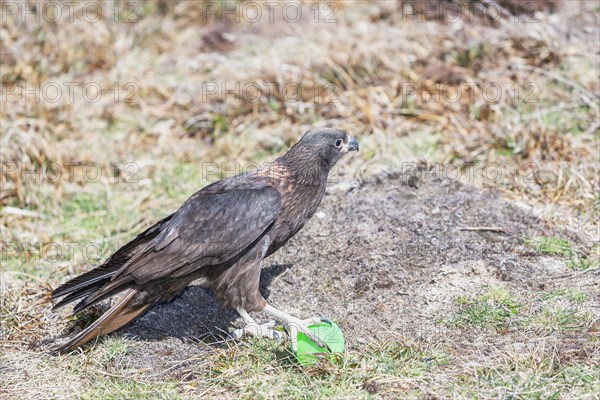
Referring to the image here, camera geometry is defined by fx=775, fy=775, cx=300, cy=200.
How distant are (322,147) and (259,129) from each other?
2625 millimetres

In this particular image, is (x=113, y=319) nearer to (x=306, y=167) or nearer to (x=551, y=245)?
(x=306, y=167)

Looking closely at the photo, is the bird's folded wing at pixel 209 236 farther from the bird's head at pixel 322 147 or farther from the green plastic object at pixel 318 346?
the green plastic object at pixel 318 346

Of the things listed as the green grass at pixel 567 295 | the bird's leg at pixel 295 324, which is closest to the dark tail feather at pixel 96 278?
the bird's leg at pixel 295 324

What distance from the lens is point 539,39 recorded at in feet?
24.8

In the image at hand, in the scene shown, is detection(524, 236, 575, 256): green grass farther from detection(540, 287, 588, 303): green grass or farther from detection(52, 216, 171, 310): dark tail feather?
detection(52, 216, 171, 310): dark tail feather

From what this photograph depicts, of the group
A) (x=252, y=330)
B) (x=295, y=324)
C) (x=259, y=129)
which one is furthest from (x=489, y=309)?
(x=259, y=129)

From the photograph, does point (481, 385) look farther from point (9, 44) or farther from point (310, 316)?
point (9, 44)

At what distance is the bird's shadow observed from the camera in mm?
4805

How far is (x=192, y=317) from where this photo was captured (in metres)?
5.03

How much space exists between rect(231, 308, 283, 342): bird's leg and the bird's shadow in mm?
99

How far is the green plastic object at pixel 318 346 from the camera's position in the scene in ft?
13.7

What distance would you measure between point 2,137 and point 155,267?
3.46 metres

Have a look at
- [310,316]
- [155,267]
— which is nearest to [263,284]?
[310,316]

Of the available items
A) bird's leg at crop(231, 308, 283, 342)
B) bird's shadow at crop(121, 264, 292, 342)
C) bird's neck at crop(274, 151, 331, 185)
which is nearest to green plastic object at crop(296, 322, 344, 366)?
bird's leg at crop(231, 308, 283, 342)
